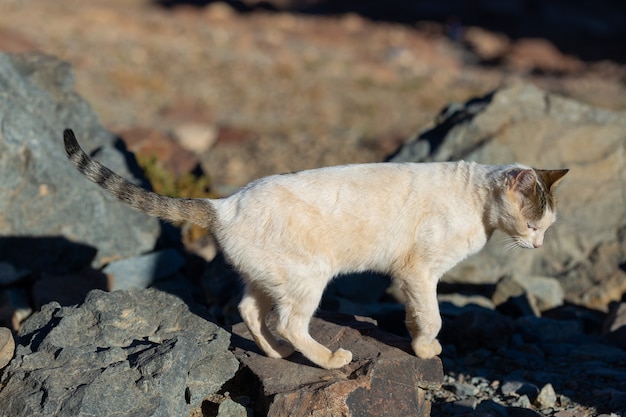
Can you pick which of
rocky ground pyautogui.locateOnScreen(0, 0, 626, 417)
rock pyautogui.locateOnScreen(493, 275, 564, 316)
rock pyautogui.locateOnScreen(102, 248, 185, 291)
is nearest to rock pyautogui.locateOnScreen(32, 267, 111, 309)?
rocky ground pyautogui.locateOnScreen(0, 0, 626, 417)

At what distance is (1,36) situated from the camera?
22844 millimetres

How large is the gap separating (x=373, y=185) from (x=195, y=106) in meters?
16.5

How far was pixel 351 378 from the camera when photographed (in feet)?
18.0

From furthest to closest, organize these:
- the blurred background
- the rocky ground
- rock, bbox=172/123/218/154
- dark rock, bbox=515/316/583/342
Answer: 1. the blurred background
2. rock, bbox=172/123/218/154
3. dark rock, bbox=515/316/583/342
4. the rocky ground

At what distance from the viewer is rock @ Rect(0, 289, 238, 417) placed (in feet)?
16.2

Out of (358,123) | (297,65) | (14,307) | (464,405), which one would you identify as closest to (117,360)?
(464,405)

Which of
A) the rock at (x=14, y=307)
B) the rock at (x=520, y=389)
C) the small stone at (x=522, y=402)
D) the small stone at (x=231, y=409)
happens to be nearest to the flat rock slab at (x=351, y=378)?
the small stone at (x=231, y=409)

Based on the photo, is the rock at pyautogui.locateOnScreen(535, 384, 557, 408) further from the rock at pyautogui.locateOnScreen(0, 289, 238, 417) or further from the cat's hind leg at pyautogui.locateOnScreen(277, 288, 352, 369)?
the rock at pyautogui.locateOnScreen(0, 289, 238, 417)

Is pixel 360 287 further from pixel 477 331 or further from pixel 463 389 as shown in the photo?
pixel 463 389

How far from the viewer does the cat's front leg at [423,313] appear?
5.82m

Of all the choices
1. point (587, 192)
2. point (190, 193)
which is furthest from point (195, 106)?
point (587, 192)

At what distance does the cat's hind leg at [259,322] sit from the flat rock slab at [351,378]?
7 centimetres

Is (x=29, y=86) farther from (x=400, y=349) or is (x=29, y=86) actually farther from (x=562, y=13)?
(x=562, y=13)

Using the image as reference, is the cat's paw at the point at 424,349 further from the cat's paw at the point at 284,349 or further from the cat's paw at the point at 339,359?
the cat's paw at the point at 284,349
